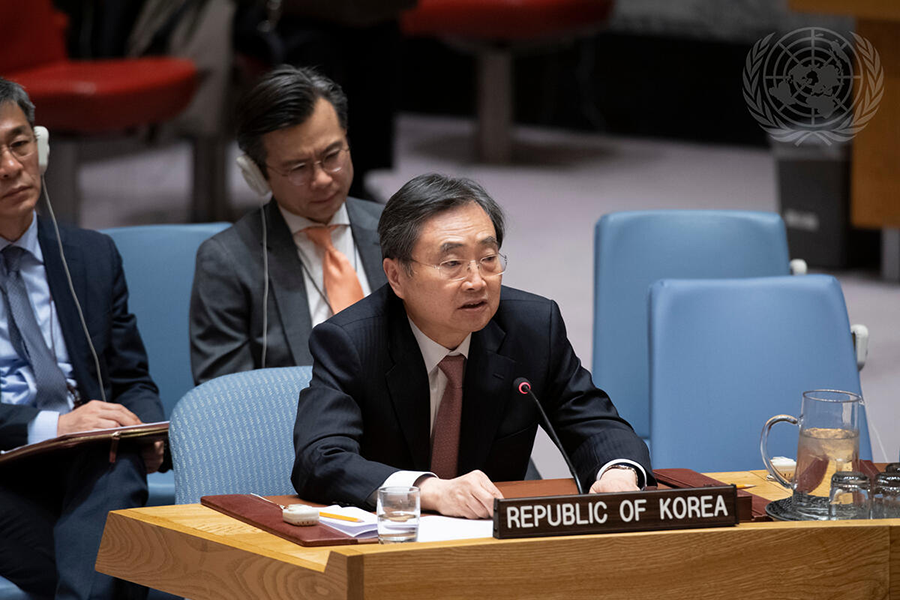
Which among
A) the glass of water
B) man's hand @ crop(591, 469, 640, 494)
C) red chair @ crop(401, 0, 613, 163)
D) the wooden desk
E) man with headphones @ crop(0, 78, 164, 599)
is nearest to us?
the wooden desk

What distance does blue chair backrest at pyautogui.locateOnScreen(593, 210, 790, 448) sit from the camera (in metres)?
2.96

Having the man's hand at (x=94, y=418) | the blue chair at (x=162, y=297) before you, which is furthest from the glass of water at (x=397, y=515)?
the blue chair at (x=162, y=297)

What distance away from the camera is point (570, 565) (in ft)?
4.97

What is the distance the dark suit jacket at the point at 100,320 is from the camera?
257cm

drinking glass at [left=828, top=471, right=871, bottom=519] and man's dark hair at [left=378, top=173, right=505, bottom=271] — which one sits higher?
man's dark hair at [left=378, top=173, right=505, bottom=271]

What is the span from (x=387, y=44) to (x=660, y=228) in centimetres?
257

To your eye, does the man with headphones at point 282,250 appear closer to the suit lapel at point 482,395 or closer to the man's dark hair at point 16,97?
the man's dark hair at point 16,97

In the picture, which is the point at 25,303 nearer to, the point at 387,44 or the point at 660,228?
the point at 660,228

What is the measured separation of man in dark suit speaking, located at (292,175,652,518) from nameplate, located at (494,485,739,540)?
1.12 feet

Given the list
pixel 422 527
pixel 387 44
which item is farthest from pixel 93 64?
pixel 422 527

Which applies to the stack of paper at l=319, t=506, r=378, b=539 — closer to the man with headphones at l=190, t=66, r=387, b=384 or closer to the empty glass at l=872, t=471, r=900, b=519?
the empty glass at l=872, t=471, r=900, b=519

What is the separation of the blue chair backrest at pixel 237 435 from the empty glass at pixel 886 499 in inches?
37.9

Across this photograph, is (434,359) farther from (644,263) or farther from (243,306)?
(644,263)

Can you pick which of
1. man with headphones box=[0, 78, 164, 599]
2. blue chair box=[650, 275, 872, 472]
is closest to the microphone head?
blue chair box=[650, 275, 872, 472]
